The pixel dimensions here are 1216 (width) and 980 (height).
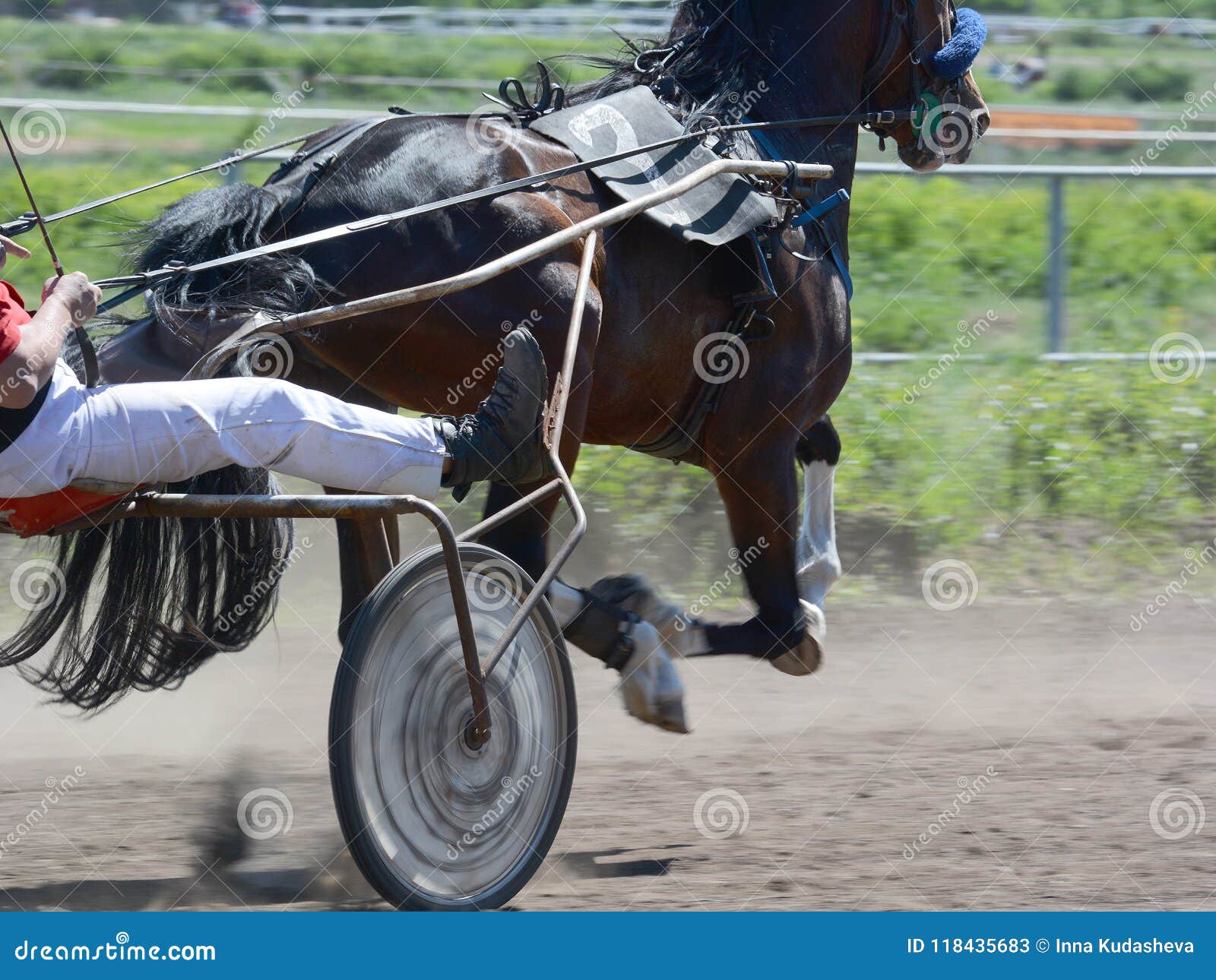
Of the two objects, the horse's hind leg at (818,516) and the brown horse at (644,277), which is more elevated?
the brown horse at (644,277)

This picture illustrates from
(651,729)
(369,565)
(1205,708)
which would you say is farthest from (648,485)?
(369,565)

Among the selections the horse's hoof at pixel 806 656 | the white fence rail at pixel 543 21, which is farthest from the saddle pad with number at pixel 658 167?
the white fence rail at pixel 543 21

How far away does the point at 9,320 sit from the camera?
102 inches

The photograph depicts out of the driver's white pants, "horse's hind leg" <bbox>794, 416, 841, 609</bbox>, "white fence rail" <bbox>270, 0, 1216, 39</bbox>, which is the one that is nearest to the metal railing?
"horse's hind leg" <bbox>794, 416, 841, 609</bbox>

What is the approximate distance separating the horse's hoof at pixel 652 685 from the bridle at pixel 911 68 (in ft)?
5.46

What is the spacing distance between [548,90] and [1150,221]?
19.6 ft

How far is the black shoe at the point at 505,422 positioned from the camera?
3000 millimetres

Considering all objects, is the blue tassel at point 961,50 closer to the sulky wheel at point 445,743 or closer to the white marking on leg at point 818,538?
the white marking on leg at point 818,538

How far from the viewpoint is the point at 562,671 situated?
128 inches

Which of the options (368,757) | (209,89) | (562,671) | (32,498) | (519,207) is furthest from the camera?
(209,89)

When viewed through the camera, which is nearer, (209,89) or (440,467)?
(440,467)

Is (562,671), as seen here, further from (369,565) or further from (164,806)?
(164,806)

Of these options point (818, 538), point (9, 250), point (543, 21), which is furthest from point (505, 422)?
point (543, 21)

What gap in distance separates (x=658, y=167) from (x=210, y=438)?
4.62ft
